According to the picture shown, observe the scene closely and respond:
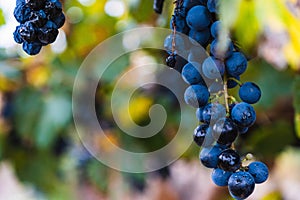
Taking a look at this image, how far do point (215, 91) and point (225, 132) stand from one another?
0.23 ft

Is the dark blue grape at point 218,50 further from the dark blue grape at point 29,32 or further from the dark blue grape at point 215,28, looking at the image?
the dark blue grape at point 29,32

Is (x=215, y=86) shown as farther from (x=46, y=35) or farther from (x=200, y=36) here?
(x=46, y=35)

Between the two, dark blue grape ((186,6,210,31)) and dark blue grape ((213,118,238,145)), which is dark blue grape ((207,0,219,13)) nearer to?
dark blue grape ((186,6,210,31))

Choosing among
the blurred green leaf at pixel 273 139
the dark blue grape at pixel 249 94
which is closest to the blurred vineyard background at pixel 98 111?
the blurred green leaf at pixel 273 139

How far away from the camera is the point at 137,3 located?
4.15 feet

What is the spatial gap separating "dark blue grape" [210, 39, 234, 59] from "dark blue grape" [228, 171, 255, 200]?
0.15 m

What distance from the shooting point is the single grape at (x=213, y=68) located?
26.9 inches

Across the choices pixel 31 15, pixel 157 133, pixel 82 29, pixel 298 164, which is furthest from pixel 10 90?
pixel 298 164

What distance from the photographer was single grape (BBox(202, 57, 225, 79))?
68cm

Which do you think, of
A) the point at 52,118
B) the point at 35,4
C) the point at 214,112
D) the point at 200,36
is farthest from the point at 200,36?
the point at 52,118

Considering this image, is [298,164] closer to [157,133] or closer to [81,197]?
[81,197]

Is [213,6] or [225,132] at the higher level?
[213,6]

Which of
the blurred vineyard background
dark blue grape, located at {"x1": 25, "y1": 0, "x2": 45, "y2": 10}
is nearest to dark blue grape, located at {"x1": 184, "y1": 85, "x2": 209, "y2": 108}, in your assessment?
dark blue grape, located at {"x1": 25, "y1": 0, "x2": 45, "y2": 10}

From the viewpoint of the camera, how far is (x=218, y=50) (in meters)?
0.67
